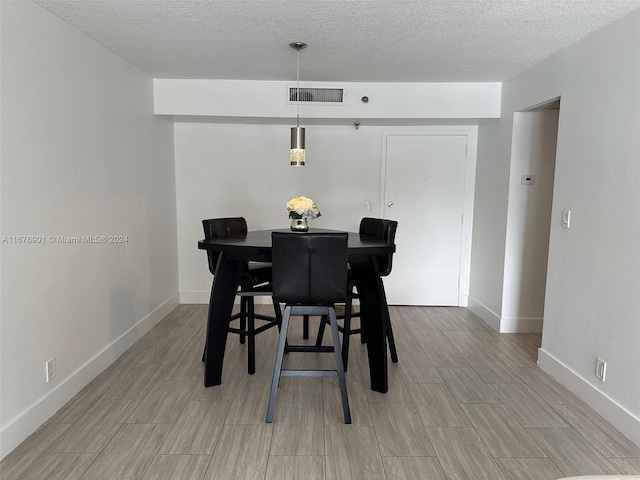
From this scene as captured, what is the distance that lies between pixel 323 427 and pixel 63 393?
5.19ft

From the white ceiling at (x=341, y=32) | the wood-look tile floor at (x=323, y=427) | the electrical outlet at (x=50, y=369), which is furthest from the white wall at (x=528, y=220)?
the electrical outlet at (x=50, y=369)

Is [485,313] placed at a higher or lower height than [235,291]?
lower

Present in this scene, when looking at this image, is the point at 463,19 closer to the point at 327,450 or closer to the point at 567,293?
the point at 567,293

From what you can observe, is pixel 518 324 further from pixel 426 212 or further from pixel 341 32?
pixel 341 32

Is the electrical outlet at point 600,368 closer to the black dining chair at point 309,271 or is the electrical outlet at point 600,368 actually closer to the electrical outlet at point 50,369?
the black dining chair at point 309,271

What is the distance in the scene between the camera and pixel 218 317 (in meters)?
2.73

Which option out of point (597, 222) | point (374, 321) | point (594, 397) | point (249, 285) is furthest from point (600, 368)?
point (249, 285)

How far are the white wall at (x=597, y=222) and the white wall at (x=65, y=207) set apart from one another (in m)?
3.22

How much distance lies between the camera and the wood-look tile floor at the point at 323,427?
1938 mm

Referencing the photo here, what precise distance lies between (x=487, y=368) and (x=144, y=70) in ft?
12.4

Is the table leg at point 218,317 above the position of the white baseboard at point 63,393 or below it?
above

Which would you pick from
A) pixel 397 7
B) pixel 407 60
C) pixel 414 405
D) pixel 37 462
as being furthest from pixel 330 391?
pixel 407 60

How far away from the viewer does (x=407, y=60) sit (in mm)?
3270

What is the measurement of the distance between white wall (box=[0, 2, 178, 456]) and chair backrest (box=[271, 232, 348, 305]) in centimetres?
131
